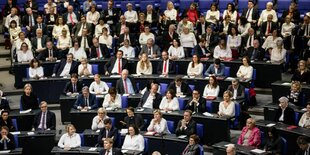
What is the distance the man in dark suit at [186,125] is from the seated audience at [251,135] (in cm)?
100

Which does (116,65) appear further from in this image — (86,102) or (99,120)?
(99,120)

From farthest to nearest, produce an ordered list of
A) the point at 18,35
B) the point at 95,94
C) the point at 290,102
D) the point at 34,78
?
the point at 18,35 → the point at 34,78 → the point at 95,94 → the point at 290,102

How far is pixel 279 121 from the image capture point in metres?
14.3

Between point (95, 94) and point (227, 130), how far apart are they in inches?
134

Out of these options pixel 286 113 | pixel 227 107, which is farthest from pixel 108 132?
pixel 286 113

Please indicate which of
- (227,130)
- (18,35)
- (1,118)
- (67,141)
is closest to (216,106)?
(227,130)

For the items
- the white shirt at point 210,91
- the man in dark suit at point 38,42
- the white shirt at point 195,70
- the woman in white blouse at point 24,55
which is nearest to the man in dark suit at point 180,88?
the white shirt at point 210,91

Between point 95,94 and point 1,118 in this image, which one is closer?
point 1,118

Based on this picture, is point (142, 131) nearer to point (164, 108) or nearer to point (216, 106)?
point (164, 108)

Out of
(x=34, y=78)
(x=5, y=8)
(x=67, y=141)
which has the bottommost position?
(x=67, y=141)

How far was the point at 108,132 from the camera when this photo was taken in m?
14.0

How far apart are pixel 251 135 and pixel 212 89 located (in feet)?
7.99

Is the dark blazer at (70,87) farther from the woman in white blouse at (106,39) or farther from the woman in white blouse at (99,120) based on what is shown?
the woman in white blouse at (106,39)

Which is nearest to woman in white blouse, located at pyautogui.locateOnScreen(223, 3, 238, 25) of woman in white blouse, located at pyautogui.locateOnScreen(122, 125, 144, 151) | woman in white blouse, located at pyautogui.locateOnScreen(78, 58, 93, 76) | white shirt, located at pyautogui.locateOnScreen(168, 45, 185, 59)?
white shirt, located at pyautogui.locateOnScreen(168, 45, 185, 59)
